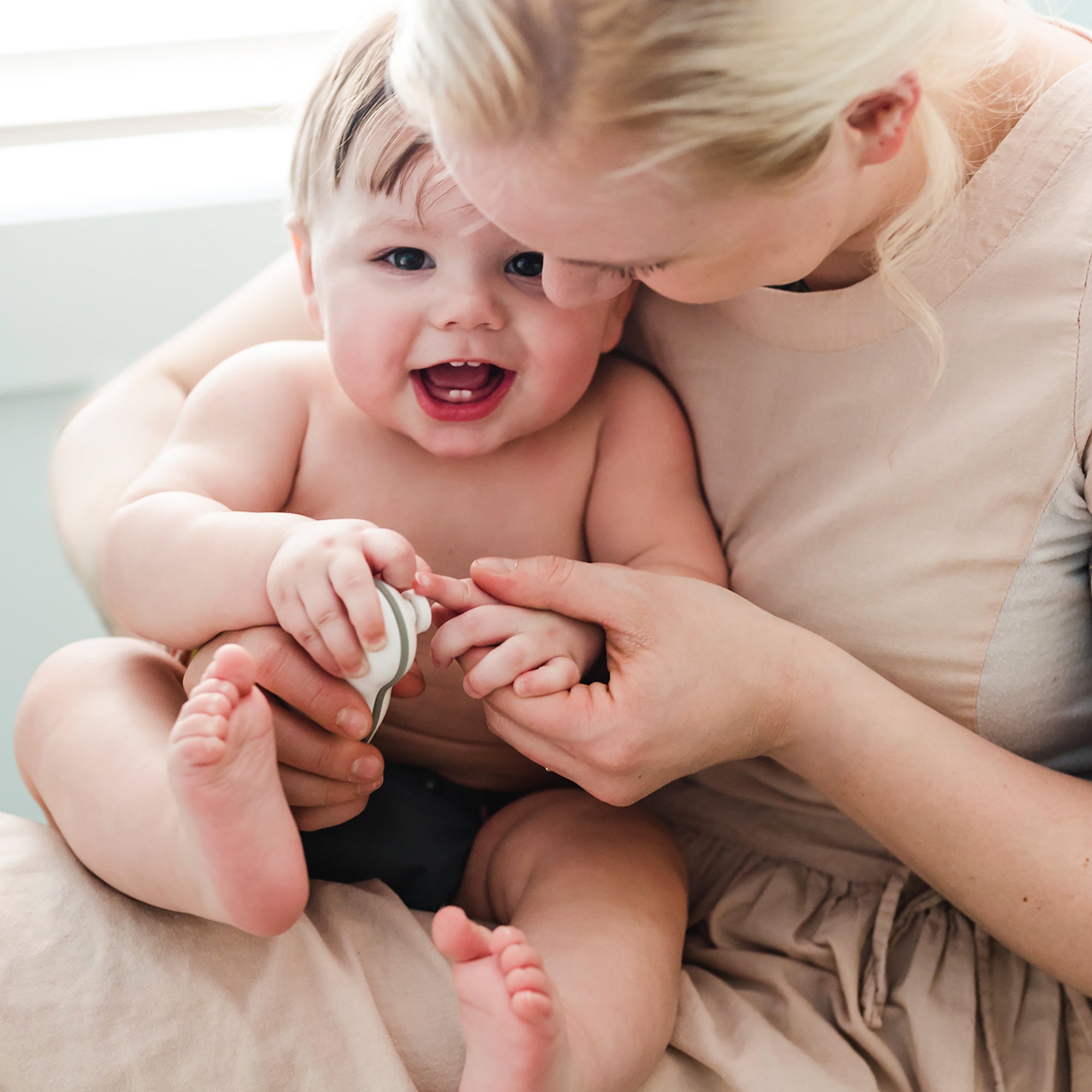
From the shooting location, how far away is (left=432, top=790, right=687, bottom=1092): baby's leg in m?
0.58

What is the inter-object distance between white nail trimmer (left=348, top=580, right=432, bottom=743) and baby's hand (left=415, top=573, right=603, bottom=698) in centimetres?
2

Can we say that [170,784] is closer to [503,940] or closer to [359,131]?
[503,940]

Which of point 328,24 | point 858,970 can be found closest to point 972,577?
point 858,970

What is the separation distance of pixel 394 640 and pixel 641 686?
6.0 inches

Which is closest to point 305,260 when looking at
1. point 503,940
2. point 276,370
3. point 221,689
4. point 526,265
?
point 276,370

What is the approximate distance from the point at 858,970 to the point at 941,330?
0.46 m

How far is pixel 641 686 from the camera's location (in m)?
0.67

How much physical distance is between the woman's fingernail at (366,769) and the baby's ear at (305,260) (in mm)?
348

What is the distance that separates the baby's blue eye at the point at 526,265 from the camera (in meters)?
0.76

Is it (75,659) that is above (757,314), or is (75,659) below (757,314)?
below

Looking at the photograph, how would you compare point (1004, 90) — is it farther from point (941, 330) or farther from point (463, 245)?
point (463, 245)

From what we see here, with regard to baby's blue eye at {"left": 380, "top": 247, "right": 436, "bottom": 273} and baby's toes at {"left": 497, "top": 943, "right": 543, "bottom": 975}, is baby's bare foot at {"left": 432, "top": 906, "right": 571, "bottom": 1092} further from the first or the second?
baby's blue eye at {"left": 380, "top": 247, "right": 436, "bottom": 273}

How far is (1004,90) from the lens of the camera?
0.70 m

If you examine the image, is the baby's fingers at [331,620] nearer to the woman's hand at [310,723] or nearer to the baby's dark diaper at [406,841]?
the woman's hand at [310,723]
